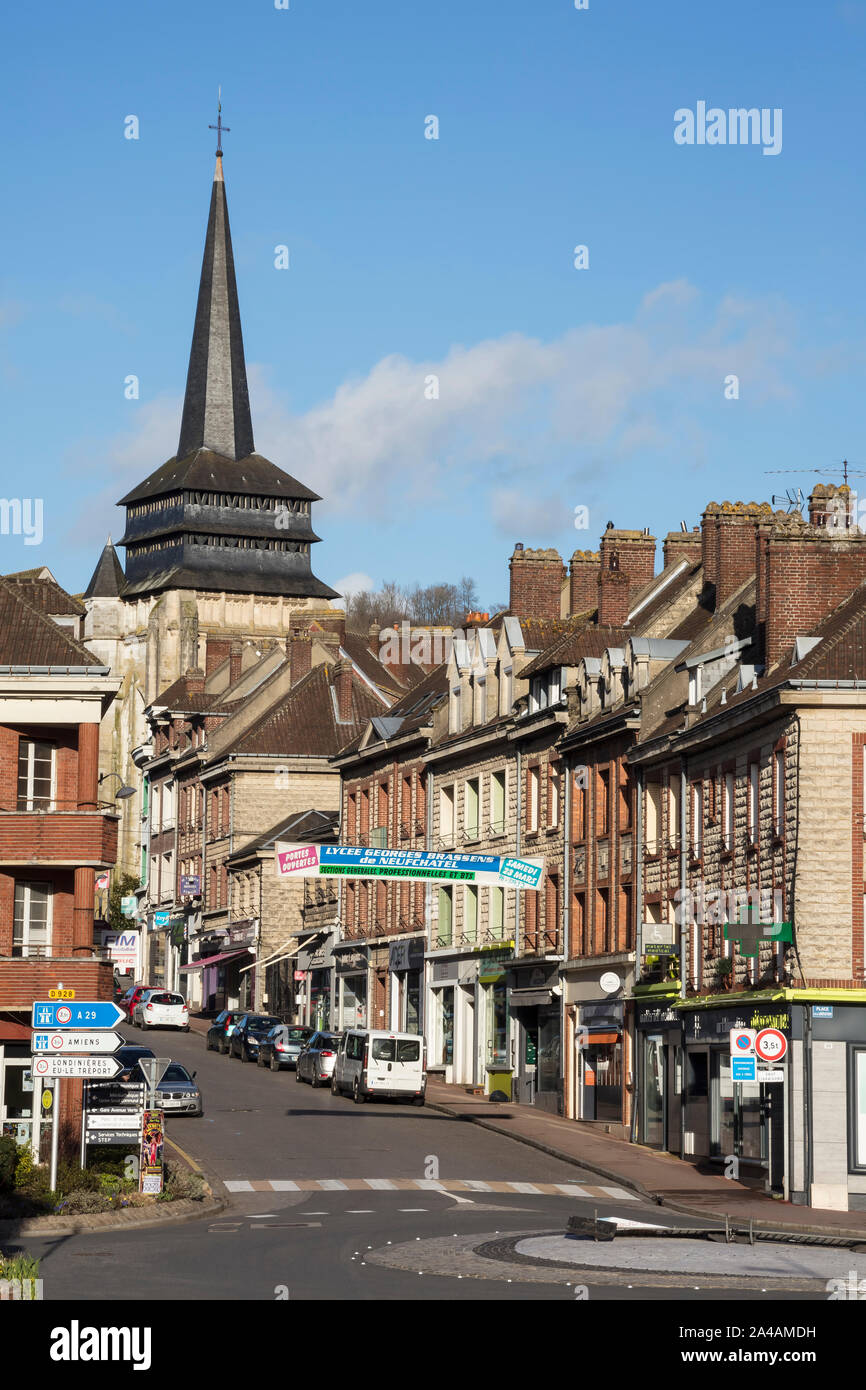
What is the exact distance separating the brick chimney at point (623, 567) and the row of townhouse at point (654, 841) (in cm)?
7

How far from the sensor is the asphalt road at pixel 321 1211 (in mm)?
23703

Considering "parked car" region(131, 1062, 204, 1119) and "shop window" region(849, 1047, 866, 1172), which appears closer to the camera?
"shop window" region(849, 1047, 866, 1172)

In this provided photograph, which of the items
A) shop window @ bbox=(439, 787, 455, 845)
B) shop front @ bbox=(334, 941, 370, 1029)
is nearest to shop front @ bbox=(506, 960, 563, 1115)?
shop window @ bbox=(439, 787, 455, 845)

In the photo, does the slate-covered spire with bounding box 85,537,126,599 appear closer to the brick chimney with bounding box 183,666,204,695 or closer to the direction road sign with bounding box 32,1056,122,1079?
the brick chimney with bounding box 183,666,204,695

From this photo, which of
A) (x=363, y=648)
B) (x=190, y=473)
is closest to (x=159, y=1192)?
(x=363, y=648)

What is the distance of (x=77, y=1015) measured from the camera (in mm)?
35750

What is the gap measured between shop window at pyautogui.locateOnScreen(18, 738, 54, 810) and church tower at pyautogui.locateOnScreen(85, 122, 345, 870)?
378 feet

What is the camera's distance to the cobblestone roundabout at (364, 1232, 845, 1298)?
964 inches

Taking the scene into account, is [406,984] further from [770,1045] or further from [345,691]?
[770,1045]

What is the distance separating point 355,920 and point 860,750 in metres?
37.3

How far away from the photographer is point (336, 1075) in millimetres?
57594

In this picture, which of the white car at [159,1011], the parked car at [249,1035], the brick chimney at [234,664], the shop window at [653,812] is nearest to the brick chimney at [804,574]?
the shop window at [653,812]

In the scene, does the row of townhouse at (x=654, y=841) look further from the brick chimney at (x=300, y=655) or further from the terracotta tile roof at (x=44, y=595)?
the brick chimney at (x=300, y=655)

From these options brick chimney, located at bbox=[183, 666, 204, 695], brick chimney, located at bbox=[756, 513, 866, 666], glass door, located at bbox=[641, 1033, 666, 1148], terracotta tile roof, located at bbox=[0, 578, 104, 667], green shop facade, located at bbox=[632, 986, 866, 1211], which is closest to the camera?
green shop facade, located at bbox=[632, 986, 866, 1211]
